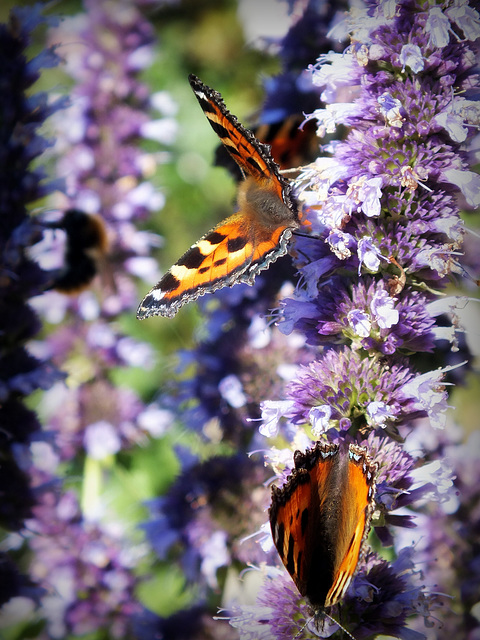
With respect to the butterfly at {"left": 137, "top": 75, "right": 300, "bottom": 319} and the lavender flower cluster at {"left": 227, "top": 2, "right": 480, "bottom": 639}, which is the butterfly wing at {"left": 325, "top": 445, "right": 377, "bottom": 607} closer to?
the lavender flower cluster at {"left": 227, "top": 2, "right": 480, "bottom": 639}

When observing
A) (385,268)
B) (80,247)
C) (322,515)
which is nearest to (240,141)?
(385,268)

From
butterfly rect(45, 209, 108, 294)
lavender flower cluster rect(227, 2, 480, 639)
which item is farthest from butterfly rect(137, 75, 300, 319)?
butterfly rect(45, 209, 108, 294)

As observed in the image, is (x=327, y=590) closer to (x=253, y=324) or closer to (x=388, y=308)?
(x=388, y=308)

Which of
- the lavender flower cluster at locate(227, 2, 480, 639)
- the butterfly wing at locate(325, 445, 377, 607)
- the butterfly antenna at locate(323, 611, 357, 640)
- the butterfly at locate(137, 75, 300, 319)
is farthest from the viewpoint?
the butterfly at locate(137, 75, 300, 319)

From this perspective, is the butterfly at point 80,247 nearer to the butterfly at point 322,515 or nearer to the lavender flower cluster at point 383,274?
the lavender flower cluster at point 383,274

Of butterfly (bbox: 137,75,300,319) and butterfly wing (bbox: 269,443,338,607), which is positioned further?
butterfly (bbox: 137,75,300,319)

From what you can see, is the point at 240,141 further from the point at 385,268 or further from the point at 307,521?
the point at 307,521

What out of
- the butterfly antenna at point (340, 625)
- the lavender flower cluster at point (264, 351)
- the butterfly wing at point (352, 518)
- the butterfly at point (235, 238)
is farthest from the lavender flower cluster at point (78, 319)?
the butterfly wing at point (352, 518)
